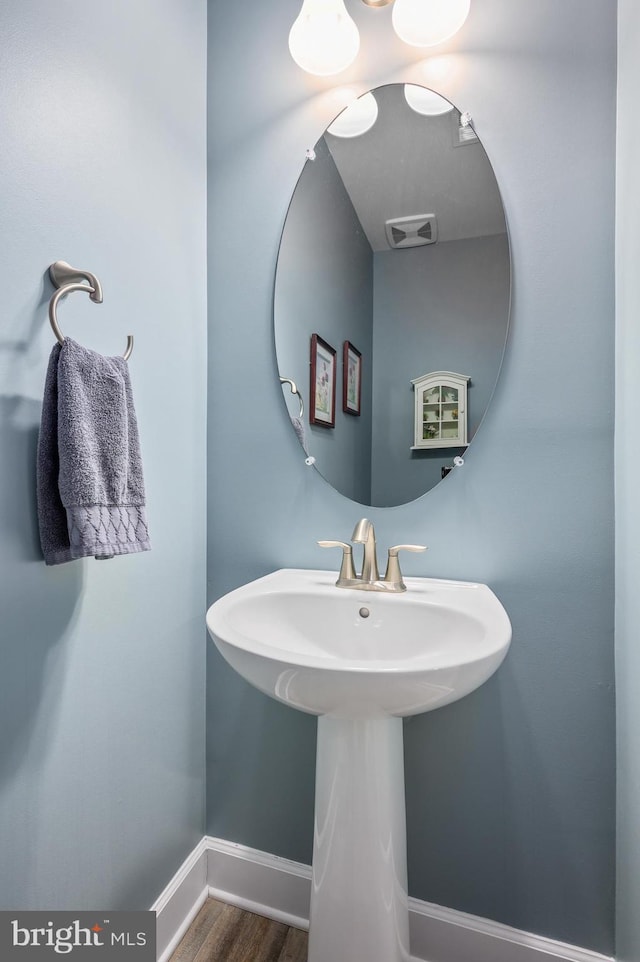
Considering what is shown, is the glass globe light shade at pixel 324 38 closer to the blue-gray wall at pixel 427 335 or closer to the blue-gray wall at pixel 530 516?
the blue-gray wall at pixel 530 516

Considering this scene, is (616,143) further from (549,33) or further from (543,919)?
(543,919)

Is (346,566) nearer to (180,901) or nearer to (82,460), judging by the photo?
(82,460)

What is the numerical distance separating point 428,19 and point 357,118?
0.23 m

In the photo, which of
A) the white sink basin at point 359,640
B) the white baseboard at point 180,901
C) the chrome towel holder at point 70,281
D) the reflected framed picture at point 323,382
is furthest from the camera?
the reflected framed picture at point 323,382

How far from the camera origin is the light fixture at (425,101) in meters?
1.15

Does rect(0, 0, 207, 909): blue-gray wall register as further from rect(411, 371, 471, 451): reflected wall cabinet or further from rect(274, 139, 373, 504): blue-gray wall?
rect(411, 371, 471, 451): reflected wall cabinet

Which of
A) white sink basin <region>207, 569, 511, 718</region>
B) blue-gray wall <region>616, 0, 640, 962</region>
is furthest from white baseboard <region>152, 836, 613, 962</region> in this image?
white sink basin <region>207, 569, 511, 718</region>

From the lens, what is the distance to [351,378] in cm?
125

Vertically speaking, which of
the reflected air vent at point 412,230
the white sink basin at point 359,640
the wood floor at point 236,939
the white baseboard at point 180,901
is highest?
the reflected air vent at point 412,230

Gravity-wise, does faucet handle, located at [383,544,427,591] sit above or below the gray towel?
below

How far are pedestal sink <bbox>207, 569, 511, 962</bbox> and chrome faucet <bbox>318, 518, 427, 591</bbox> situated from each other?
2 cm

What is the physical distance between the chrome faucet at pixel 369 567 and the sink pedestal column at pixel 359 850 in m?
0.27

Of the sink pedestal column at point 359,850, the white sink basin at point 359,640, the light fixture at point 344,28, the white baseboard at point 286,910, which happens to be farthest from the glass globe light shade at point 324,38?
the white baseboard at point 286,910

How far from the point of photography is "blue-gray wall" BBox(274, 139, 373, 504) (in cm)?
124
